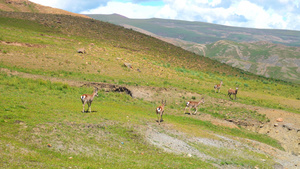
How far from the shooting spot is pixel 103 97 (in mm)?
31688

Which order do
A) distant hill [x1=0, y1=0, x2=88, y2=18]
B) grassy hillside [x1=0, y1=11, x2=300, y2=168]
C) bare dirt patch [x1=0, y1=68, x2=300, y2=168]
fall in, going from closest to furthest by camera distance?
grassy hillside [x1=0, y1=11, x2=300, y2=168], bare dirt patch [x1=0, y1=68, x2=300, y2=168], distant hill [x1=0, y1=0, x2=88, y2=18]

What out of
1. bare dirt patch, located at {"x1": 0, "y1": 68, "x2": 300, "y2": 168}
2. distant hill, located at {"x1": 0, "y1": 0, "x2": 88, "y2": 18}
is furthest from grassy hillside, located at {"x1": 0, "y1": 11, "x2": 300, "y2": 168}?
distant hill, located at {"x1": 0, "y1": 0, "x2": 88, "y2": 18}

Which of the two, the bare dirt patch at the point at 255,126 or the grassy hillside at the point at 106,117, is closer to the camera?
the grassy hillside at the point at 106,117

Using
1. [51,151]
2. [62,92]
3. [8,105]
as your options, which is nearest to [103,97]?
[62,92]

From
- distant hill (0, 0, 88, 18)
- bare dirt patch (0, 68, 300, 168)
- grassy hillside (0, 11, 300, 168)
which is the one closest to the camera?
grassy hillside (0, 11, 300, 168)

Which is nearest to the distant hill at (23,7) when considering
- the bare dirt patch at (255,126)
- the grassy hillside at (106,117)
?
the grassy hillside at (106,117)

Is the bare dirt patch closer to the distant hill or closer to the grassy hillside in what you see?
the grassy hillside

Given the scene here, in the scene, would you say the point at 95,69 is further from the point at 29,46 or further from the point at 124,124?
the point at 124,124

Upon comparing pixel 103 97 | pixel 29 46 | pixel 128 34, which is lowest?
pixel 103 97

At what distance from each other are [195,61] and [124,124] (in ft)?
215

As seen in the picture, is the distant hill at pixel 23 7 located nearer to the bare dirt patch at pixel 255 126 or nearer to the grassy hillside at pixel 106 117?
the grassy hillside at pixel 106 117

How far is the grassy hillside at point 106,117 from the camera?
44.7 ft

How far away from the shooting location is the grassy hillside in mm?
13625

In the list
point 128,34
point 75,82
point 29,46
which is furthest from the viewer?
point 128,34
